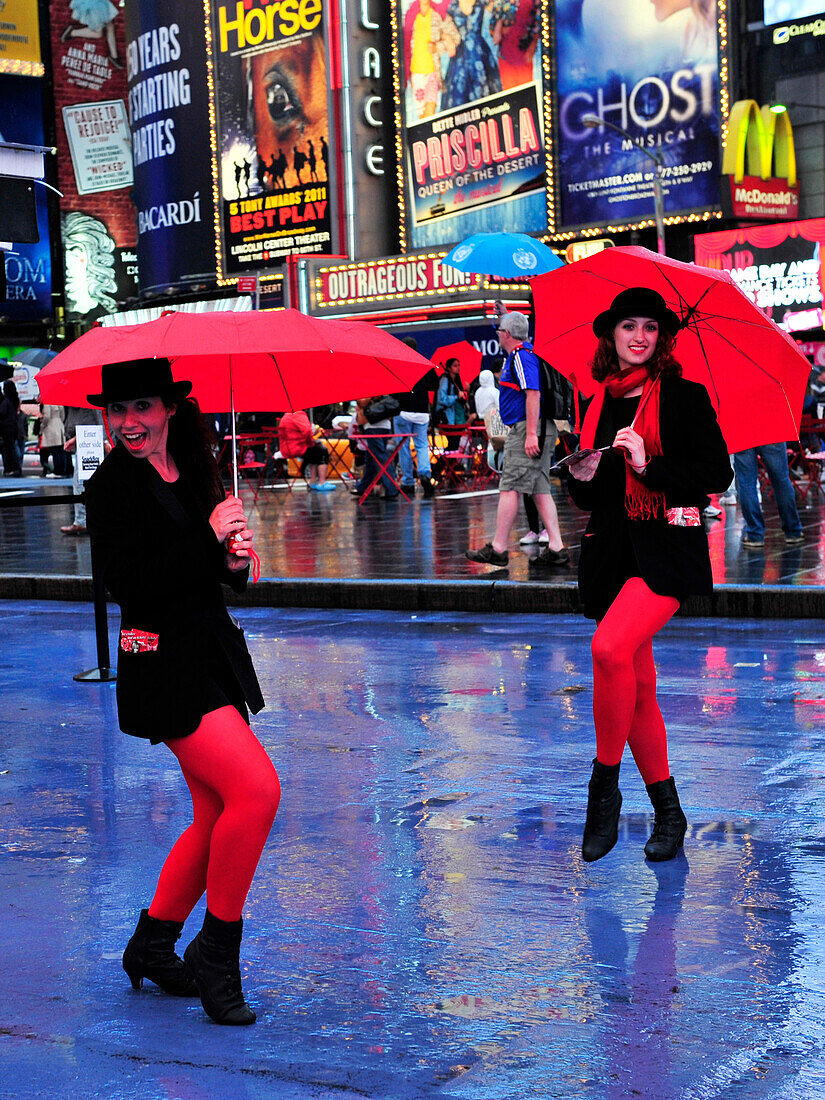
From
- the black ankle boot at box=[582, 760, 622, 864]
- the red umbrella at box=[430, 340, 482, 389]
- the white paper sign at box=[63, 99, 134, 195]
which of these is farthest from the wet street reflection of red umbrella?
the white paper sign at box=[63, 99, 134, 195]

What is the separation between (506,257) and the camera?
17.8m

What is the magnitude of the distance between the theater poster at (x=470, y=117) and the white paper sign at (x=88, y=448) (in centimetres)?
2864

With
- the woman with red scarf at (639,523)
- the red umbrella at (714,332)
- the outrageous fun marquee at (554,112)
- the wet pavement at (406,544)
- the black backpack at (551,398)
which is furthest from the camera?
the outrageous fun marquee at (554,112)

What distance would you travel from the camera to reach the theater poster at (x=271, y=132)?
4666 centimetres

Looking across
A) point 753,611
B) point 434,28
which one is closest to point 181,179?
point 434,28

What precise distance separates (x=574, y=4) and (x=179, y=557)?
127 feet

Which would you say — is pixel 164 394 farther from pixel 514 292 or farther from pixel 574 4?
pixel 574 4

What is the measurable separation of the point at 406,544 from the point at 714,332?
947cm

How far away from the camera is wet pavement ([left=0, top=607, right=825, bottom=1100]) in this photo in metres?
3.56

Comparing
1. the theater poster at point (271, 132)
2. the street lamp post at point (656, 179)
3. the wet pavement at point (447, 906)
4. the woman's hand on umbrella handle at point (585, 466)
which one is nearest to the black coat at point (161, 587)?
the wet pavement at point (447, 906)

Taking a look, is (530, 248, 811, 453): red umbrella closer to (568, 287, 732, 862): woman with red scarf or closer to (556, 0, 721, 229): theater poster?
(568, 287, 732, 862): woman with red scarf

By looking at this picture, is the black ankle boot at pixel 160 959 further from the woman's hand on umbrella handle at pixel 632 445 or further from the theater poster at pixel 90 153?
the theater poster at pixel 90 153

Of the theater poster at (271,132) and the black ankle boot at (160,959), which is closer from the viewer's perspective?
the black ankle boot at (160,959)

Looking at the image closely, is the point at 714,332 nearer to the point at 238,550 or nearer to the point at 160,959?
the point at 238,550
